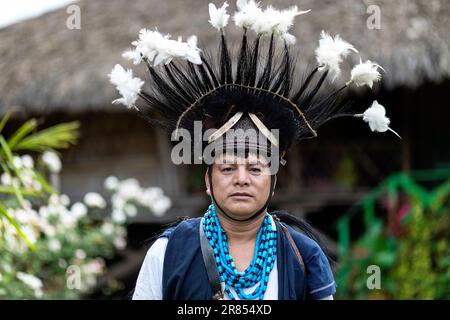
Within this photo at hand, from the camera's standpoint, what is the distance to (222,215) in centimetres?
246

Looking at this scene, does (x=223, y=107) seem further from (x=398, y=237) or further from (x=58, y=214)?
(x=398, y=237)

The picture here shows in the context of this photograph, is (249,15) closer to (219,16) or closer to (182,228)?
(219,16)

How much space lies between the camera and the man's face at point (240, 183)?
92.7 inches

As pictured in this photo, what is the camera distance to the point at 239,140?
2.38 metres

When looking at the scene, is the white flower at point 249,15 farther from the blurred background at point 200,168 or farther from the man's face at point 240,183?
the blurred background at point 200,168

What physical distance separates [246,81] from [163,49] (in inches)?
12.6

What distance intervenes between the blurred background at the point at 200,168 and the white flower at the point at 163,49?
10.7 feet

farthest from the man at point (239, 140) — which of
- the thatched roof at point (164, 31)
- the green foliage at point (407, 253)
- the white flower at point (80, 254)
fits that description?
the thatched roof at point (164, 31)

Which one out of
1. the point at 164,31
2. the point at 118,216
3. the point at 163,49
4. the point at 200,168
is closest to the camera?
the point at 163,49

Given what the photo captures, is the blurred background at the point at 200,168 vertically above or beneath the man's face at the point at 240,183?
above

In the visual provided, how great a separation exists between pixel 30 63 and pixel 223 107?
6.30 metres

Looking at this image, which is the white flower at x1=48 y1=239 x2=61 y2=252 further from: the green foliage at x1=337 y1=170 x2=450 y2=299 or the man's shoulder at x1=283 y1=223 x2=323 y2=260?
the man's shoulder at x1=283 y1=223 x2=323 y2=260

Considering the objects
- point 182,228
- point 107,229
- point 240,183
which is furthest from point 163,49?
point 107,229

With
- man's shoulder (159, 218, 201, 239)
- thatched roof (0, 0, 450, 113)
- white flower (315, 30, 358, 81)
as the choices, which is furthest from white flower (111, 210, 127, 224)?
white flower (315, 30, 358, 81)
